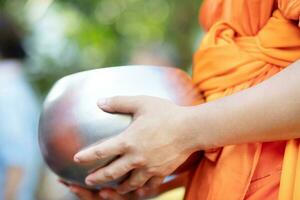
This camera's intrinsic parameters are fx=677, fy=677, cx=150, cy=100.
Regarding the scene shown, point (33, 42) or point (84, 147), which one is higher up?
point (84, 147)

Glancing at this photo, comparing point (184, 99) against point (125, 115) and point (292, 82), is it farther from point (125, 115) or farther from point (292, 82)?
point (292, 82)

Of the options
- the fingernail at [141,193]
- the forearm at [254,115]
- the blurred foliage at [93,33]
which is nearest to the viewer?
the forearm at [254,115]

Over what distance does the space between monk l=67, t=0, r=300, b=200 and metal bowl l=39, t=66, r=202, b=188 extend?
0.09 feet

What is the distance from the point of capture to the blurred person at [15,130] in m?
2.76

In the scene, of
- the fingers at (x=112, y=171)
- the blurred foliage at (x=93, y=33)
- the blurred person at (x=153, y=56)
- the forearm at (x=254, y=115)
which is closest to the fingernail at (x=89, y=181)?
the fingers at (x=112, y=171)

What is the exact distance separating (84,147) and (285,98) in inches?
14.1

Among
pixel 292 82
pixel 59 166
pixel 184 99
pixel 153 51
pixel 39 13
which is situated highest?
pixel 292 82

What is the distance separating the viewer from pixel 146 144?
43.1 inches

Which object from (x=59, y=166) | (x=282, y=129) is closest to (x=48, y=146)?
(x=59, y=166)

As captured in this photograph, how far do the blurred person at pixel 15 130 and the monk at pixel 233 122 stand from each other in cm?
158

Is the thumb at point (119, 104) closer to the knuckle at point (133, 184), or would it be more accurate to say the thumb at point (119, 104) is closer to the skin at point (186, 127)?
the skin at point (186, 127)

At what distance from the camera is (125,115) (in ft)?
3.78

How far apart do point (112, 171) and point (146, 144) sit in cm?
8

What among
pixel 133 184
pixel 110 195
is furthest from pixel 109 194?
pixel 133 184
